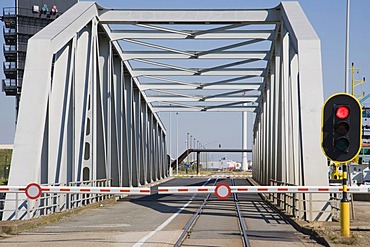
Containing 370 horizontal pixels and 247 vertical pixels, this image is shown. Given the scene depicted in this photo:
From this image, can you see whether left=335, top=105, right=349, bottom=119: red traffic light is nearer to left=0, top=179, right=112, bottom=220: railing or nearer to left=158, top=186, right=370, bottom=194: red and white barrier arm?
left=158, top=186, right=370, bottom=194: red and white barrier arm

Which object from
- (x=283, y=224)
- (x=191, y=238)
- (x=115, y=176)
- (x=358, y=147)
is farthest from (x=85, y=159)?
(x=358, y=147)

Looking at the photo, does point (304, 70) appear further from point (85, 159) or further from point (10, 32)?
point (10, 32)

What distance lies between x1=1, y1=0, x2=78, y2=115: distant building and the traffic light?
4781 centimetres

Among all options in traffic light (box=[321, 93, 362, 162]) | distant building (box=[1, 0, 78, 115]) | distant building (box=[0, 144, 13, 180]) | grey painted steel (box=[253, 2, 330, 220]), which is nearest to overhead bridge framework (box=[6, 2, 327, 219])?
grey painted steel (box=[253, 2, 330, 220])

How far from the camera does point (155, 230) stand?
17656mm

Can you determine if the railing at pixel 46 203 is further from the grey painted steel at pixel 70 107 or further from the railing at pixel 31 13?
the railing at pixel 31 13

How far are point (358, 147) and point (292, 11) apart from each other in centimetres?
1308

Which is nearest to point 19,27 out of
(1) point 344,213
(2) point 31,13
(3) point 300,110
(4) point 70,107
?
(2) point 31,13

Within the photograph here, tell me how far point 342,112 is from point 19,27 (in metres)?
51.0

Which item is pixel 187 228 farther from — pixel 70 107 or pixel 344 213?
pixel 70 107

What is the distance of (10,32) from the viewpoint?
63.0 meters

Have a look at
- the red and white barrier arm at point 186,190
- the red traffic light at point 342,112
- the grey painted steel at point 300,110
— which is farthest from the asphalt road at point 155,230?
the red traffic light at point 342,112

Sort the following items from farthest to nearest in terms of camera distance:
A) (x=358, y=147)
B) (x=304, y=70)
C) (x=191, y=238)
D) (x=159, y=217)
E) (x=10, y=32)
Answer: (x=10, y=32) < (x=159, y=217) < (x=304, y=70) < (x=191, y=238) < (x=358, y=147)

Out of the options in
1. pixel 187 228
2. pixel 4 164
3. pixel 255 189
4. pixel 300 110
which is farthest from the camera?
pixel 4 164
